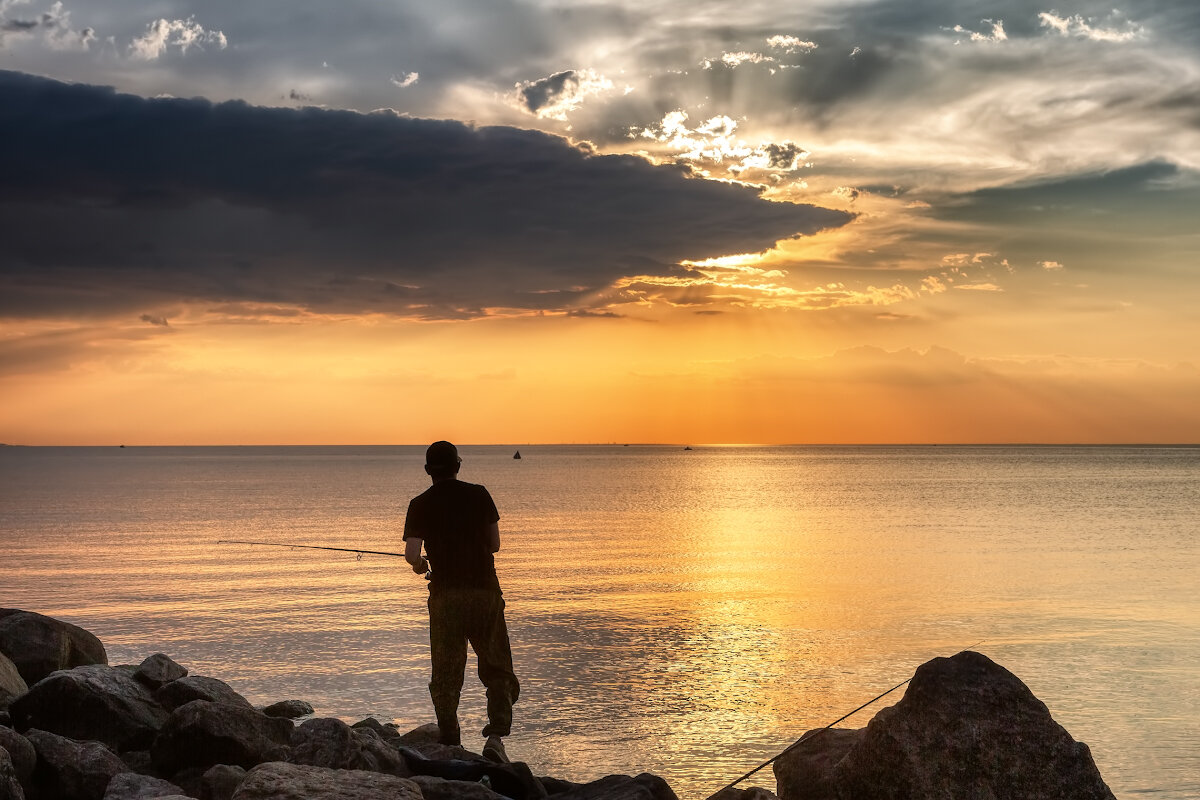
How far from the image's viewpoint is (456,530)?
927 centimetres

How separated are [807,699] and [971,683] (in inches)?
287

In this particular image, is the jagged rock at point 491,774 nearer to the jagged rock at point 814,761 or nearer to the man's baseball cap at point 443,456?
the jagged rock at point 814,761

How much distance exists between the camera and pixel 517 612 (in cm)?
2175

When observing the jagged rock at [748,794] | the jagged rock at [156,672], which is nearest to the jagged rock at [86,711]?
the jagged rock at [156,672]

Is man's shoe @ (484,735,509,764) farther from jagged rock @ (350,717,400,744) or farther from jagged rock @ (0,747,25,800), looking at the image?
jagged rock @ (0,747,25,800)

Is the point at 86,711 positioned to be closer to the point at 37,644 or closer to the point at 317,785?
the point at 37,644

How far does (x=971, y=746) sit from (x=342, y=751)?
173 inches

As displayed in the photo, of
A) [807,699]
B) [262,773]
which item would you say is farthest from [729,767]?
[262,773]

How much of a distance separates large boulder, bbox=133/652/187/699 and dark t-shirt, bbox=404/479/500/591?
4.02 m

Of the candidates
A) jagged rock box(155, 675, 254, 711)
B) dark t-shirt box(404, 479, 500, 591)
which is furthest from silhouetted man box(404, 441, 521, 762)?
jagged rock box(155, 675, 254, 711)

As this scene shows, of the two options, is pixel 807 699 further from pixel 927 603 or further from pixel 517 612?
pixel 927 603

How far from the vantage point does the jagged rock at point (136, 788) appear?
25.1 ft

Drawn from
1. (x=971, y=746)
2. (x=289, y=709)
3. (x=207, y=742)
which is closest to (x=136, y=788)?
(x=207, y=742)

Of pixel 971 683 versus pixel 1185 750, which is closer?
pixel 971 683
